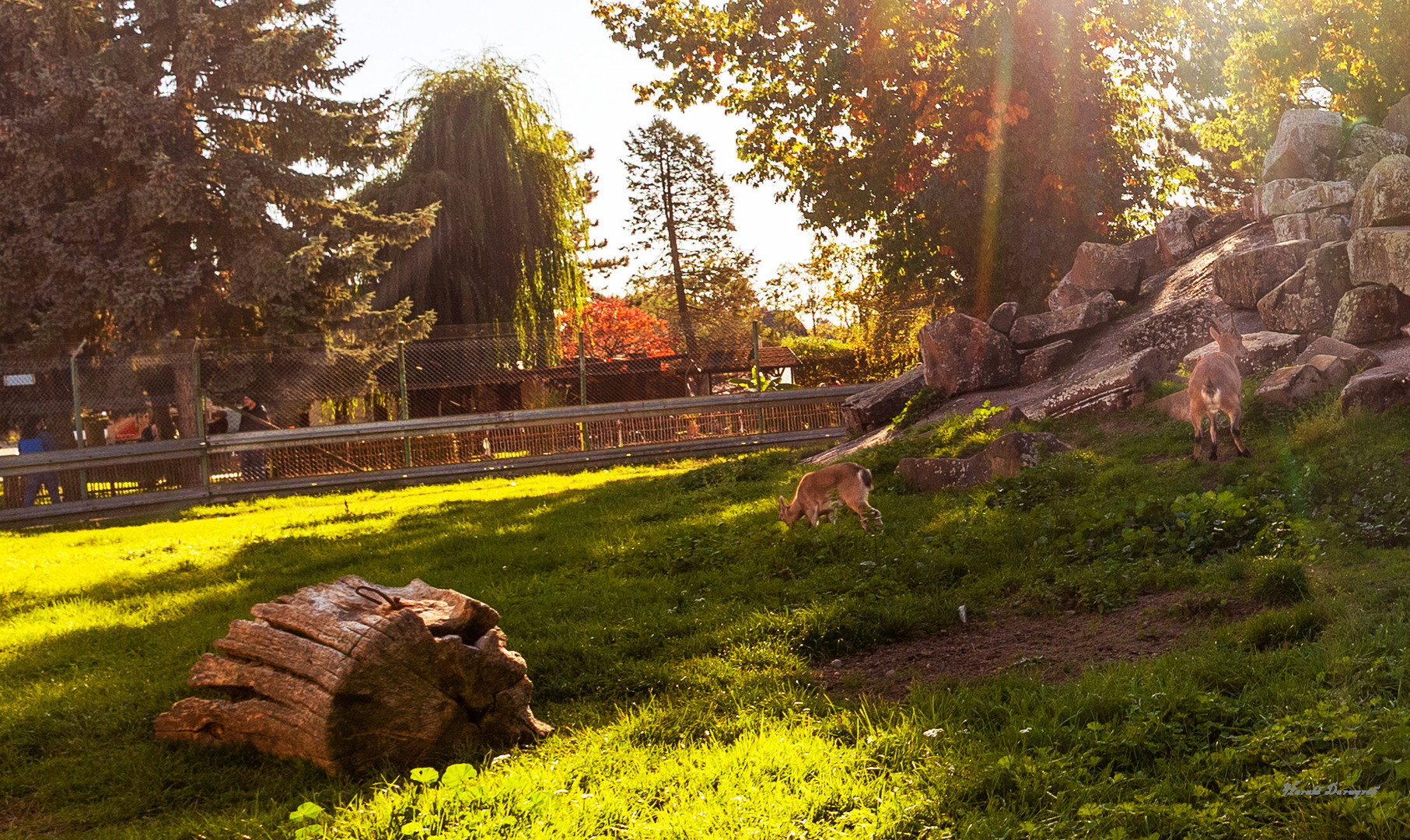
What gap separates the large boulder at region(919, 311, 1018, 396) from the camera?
13.8m

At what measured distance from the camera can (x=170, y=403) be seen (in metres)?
19.2

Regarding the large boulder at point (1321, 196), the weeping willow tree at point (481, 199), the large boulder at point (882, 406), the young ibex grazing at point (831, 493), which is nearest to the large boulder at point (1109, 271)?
the large boulder at point (1321, 196)

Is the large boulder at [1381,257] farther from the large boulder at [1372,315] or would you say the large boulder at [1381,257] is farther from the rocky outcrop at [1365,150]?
the rocky outcrop at [1365,150]

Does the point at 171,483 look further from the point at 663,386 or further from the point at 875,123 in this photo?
the point at 875,123

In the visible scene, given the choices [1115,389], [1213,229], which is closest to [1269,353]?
[1115,389]

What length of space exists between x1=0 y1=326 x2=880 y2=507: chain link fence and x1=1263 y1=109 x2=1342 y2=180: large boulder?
867cm

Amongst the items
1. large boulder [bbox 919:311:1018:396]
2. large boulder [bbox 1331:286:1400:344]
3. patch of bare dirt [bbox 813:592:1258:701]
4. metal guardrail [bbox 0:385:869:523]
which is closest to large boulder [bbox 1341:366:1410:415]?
large boulder [bbox 1331:286:1400:344]

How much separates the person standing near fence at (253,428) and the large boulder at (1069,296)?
13433 millimetres

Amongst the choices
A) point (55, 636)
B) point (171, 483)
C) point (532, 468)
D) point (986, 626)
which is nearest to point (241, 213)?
point (171, 483)

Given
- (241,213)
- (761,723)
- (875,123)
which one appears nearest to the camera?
(761,723)

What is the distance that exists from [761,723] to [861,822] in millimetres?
1155

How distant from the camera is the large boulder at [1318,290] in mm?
10812

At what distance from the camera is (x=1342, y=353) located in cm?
954

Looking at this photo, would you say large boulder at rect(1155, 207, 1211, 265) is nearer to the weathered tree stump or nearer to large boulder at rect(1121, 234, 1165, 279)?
large boulder at rect(1121, 234, 1165, 279)
